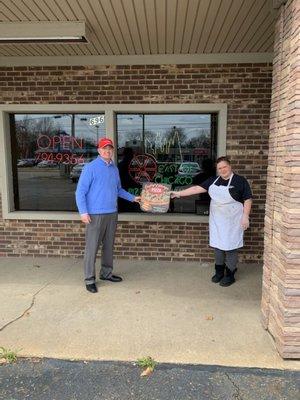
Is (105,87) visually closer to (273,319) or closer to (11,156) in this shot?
(11,156)

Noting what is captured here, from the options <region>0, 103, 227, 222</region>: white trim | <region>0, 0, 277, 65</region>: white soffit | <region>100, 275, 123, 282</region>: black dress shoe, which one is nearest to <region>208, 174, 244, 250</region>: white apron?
<region>0, 103, 227, 222</region>: white trim

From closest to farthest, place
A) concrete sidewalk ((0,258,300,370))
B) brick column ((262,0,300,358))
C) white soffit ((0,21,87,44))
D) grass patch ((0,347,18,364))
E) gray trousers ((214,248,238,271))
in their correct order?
brick column ((262,0,300,358))
grass patch ((0,347,18,364))
concrete sidewalk ((0,258,300,370))
white soffit ((0,21,87,44))
gray trousers ((214,248,238,271))

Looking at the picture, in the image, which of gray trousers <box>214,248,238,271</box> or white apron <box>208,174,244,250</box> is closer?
white apron <box>208,174,244,250</box>

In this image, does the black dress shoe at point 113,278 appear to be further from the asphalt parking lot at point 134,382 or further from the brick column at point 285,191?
the brick column at point 285,191

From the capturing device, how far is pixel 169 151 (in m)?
5.73

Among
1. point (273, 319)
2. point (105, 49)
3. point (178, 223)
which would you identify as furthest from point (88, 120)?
point (273, 319)

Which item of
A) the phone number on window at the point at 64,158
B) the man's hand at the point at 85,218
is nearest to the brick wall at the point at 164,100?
the phone number on window at the point at 64,158

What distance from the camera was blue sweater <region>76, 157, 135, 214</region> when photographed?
14.4 feet

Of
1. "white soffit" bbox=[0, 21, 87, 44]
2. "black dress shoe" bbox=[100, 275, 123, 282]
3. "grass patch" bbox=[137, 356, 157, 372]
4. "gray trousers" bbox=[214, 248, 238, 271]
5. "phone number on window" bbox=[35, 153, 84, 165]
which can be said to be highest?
"white soffit" bbox=[0, 21, 87, 44]

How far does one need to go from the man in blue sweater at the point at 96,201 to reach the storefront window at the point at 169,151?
110 centimetres

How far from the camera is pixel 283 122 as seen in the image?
3.22 m

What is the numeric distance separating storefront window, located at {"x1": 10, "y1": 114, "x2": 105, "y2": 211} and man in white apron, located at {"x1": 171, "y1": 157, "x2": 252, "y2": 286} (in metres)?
1.87

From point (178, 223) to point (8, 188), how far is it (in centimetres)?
265

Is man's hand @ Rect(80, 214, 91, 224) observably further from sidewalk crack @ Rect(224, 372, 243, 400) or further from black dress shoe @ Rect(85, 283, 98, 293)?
sidewalk crack @ Rect(224, 372, 243, 400)
